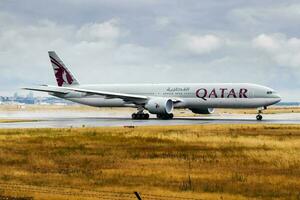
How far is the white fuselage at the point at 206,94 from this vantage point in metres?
58.1

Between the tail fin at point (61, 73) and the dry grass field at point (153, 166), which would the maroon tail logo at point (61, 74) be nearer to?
the tail fin at point (61, 73)

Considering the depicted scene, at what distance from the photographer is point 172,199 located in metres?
16.5

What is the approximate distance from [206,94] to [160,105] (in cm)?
526

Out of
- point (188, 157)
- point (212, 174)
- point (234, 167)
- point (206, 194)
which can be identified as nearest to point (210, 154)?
point (188, 157)

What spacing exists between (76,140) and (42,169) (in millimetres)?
12272

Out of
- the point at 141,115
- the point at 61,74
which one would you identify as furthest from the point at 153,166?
the point at 61,74

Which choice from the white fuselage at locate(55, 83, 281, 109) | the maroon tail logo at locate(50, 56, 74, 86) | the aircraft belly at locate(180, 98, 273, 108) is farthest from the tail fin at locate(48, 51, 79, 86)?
the aircraft belly at locate(180, 98, 273, 108)

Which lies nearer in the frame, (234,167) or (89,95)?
(234,167)

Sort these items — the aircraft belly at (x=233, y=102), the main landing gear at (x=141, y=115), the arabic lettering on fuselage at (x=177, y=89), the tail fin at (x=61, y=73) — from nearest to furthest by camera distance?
1. the aircraft belly at (x=233, y=102)
2. the arabic lettering on fuselage at (x=177, y=89)
3. the main landing gear at (x=141, y=115)
4. the tail fin at (x=61, y=73)

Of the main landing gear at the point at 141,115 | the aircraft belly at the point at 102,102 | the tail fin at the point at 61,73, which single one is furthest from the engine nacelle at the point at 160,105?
the tail fin at the point at 61,73

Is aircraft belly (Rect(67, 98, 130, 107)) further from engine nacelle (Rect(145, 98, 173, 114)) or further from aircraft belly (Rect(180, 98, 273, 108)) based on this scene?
aircraft belly (Rect(180, 98, 273, 108))

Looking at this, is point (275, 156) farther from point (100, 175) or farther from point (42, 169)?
point (42, 169)

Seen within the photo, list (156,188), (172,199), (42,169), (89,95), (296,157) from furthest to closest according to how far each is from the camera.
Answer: (89,95), (296,157), (42,169), (156,188), (172,199)

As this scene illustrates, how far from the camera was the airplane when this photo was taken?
58.2 metres
